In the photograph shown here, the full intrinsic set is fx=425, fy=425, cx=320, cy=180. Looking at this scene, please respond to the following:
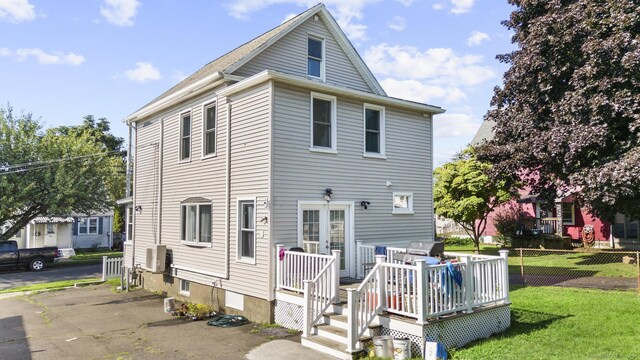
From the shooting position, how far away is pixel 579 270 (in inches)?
609

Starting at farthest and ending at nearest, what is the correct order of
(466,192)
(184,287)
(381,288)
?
(466,192) < (184,287) < (381,288)

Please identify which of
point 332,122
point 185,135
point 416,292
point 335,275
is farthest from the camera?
point 185,135

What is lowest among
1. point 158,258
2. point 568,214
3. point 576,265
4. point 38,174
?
point 576,265

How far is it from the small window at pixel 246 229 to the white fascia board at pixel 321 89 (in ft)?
9.41

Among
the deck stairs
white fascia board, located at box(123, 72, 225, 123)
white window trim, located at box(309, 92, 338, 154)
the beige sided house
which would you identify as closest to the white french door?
the beige sided house

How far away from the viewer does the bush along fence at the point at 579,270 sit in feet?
41.2

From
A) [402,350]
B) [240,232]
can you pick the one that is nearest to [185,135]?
[240,232]

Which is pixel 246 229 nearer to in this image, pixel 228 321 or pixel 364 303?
pixel 228 321

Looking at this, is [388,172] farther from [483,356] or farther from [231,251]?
[483,356]

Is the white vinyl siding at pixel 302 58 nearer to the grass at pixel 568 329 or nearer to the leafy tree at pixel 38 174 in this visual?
the grass at pixel 568 329

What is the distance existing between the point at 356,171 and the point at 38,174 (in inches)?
797

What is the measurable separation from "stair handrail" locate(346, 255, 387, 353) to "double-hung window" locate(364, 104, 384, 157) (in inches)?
190

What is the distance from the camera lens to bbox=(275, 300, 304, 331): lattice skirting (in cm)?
891

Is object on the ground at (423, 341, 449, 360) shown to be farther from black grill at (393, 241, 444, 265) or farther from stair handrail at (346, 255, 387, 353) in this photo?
black grill at (393, 241, 444, 265)
